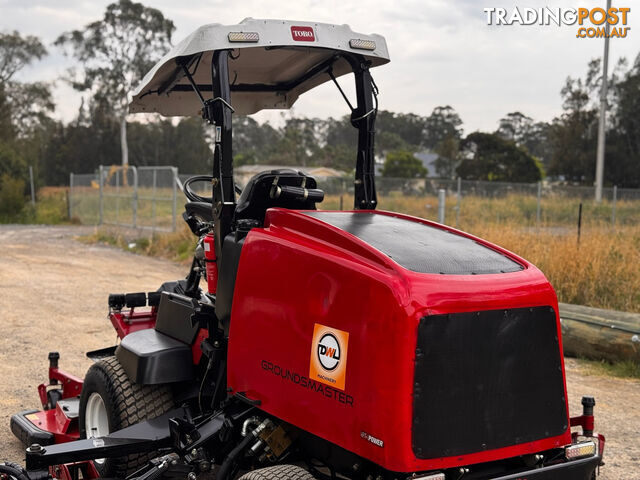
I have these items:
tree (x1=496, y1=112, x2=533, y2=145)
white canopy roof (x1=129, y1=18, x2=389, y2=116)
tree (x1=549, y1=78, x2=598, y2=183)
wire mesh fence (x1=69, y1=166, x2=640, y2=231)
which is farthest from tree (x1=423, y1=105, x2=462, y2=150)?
white canopy roof (x1=129, y1=18, x2=389, y2=116)

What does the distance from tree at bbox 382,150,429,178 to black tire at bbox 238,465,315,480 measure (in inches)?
1783

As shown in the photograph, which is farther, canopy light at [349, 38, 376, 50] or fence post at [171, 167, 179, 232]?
fence post at [171, 167, 179, 232]

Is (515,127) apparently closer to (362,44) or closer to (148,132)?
(148,132)

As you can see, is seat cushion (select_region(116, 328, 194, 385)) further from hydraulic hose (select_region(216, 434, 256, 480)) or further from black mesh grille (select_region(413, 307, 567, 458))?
black mesh grille (select_region(413, 307, 567, 458))

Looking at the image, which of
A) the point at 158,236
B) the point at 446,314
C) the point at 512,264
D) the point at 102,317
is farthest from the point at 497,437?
the point at 158,236

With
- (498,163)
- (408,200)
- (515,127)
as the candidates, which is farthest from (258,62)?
(515,127)

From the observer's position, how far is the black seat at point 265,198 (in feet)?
11.9

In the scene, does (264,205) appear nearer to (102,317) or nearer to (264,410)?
(264,410)

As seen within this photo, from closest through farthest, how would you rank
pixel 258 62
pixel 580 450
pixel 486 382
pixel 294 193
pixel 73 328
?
pixel 486 382 < pixel 580 450 < pixel 294 193 < pixel 258 62 < pixel 73 328

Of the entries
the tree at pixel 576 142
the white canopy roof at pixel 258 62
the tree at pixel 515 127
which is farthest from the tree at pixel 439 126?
the white canopy roof at pixel 258 62

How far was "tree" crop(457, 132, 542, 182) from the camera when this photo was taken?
42.7 m

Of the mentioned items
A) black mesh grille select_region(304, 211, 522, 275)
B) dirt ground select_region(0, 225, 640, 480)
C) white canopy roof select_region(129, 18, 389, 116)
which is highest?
white canopy roof select_region(129, 18, 389, 116)

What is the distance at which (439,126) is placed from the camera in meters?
76.4

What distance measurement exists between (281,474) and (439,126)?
75.6m
